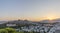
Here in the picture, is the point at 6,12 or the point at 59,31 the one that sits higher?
the point at 6,12

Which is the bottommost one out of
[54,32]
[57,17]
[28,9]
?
[54,32]

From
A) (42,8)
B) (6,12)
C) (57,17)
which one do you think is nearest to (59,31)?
(57,17)

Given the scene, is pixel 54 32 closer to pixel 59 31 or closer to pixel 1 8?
pixel 59 31

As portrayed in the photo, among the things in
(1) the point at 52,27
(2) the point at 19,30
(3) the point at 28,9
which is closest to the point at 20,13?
(3) the point at 28,9

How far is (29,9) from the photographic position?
331 centimetres

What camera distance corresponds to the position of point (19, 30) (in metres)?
3.29

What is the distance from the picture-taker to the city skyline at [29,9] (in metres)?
3.26

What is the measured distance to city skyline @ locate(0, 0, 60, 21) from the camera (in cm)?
326

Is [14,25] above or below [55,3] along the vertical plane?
below

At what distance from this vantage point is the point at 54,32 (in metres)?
3.12

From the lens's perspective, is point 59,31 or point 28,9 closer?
point 59,31

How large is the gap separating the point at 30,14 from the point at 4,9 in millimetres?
678

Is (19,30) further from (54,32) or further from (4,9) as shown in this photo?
(54,32)

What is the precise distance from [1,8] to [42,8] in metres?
1.04
